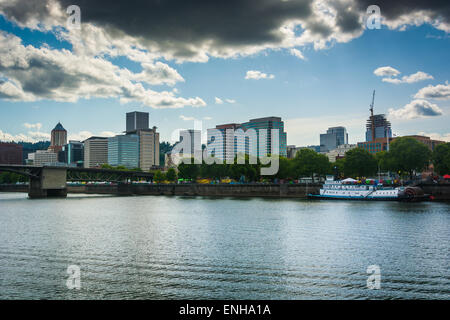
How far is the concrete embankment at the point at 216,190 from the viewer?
322 ft

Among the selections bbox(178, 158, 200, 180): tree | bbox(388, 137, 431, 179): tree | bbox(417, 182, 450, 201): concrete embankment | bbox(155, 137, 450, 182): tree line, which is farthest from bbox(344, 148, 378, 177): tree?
bbox(178, 158, 200, 180): tree

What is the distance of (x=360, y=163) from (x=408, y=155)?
1658 centimetres

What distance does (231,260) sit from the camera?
1000 inches

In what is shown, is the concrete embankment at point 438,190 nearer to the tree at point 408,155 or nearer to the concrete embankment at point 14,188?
the tree at point 408,155

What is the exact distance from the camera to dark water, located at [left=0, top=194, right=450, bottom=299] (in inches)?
762

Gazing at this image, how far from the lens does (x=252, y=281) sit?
20.8m

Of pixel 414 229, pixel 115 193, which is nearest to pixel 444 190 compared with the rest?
pixel 414 229

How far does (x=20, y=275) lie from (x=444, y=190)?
3001 inches

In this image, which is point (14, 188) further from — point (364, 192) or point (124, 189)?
point (364, 192)

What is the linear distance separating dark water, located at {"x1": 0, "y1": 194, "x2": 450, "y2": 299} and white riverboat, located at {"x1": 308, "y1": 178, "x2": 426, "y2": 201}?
106ft

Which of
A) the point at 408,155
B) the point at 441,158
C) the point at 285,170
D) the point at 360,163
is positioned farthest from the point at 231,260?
the point at 285,170

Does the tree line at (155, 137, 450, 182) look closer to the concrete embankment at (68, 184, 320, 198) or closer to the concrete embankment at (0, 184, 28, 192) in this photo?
the concrete embankment at (68, 184, 320, 198)
